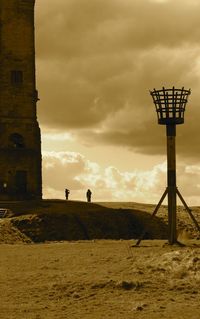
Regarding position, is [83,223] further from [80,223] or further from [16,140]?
[16,140]

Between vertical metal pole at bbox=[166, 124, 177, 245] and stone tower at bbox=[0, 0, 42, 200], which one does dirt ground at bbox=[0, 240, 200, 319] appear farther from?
stone tower at bbox=[0, 0, 42, 200]

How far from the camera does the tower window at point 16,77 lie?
55.8 metres

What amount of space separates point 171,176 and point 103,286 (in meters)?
9.11

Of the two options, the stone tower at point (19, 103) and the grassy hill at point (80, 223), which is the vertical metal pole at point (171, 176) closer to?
the grassy hill at point (80, 223)

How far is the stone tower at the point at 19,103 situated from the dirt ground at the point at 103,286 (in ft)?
111

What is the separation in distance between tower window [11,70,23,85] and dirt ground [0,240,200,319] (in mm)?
35958

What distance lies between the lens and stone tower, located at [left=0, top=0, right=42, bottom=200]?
180ft

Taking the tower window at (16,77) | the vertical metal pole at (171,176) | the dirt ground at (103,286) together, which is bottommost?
the dirt ground at (103,286)

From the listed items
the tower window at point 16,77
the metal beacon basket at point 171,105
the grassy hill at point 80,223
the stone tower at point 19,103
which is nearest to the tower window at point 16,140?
the stone tower at point 19,103

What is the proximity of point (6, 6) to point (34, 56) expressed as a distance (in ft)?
15.0

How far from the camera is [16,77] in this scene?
55.9m

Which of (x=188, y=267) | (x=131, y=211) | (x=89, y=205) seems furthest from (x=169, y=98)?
(x=89, y=205)

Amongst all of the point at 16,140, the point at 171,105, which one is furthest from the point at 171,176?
the point at 16,140

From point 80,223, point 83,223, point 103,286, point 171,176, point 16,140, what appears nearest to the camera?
point 103,286
